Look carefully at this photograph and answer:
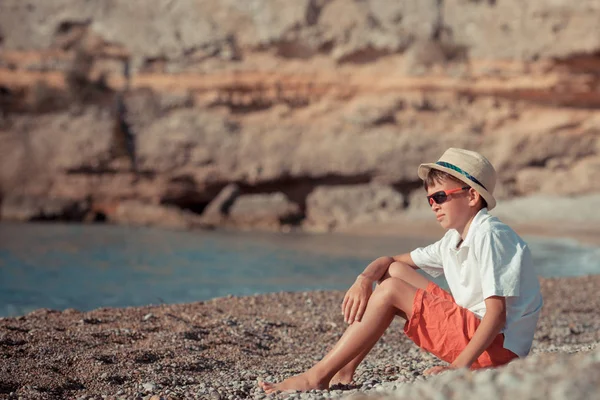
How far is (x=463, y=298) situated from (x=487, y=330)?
277 millimetres

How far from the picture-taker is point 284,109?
59.3 ft

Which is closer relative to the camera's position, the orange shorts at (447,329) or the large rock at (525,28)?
the orange shorts at (447,329)

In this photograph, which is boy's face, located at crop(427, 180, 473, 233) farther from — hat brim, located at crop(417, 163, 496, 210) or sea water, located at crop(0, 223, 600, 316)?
sea water, located at crop(0, 223, 600, 316)

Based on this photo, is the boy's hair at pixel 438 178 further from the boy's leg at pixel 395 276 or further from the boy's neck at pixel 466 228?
the boy's leg at pixel 395 276

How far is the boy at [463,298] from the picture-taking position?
8.70 feet

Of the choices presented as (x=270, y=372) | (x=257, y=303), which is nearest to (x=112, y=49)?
→ (x=257, y=303)

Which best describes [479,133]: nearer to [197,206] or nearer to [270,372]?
[197,206]

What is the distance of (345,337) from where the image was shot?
113 inches

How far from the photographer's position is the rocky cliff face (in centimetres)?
1695

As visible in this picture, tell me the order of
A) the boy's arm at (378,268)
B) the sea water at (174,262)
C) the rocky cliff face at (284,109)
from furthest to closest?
the rocky cliff face at (284,109) → the sea water at (174,262) → the boy's arm at (378,268)

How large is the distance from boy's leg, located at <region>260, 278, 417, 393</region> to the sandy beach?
8 cm

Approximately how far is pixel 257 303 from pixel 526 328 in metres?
2.84

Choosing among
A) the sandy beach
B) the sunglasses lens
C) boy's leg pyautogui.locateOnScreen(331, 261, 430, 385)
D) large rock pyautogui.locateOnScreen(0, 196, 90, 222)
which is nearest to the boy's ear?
the sunglasses lens

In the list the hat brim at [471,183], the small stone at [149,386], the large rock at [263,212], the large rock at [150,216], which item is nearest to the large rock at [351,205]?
the large rock at [263,212]
